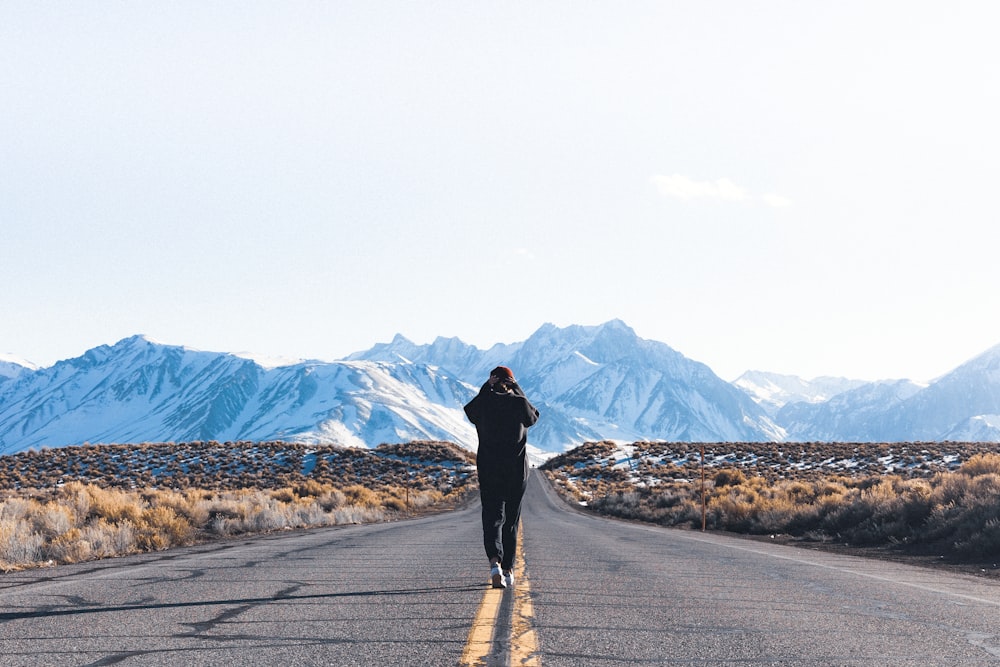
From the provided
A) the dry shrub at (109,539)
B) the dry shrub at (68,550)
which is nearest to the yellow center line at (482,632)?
the dry shrub at (68,550)

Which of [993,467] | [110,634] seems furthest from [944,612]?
[993,467]

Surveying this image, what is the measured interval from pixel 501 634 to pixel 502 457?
3279 mm

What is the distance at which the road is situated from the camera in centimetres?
550

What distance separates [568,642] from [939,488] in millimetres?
17800

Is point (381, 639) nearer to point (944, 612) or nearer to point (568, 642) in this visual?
point (568, 642)

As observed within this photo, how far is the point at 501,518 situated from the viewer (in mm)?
9133

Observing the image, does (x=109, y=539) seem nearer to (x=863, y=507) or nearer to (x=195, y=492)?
(x=195, y=492)

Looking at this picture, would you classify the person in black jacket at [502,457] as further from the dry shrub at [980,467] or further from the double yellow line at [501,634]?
the dry shrub at [980,467]

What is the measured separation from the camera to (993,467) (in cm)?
2309

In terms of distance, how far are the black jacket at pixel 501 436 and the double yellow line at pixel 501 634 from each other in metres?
1.35

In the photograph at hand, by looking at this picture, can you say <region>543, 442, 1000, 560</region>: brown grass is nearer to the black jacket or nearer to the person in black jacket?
the person in black jacket

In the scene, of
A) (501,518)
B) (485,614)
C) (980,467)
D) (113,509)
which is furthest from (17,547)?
(980,467)

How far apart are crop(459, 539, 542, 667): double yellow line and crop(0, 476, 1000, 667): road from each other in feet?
0.07

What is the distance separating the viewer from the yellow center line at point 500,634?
17.3ft
